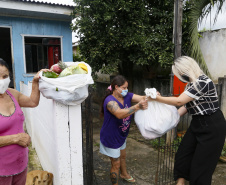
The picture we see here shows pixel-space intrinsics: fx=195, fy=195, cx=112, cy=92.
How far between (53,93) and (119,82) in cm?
96

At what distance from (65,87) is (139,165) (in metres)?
2.66

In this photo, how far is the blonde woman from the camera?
7.08 feet

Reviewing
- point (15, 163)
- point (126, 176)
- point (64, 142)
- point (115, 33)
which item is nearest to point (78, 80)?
point (64, 142)

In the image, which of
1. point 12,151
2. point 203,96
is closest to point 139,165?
point 203,96

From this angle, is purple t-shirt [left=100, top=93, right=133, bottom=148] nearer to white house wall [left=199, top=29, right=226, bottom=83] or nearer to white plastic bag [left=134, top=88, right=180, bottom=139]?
white plastic bag [left=134, top=88, right=180, bottom=139]

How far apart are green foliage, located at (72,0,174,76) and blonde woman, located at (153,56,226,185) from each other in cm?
289

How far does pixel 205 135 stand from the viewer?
224 cm

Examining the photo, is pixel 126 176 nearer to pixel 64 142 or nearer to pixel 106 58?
pixel 64 142

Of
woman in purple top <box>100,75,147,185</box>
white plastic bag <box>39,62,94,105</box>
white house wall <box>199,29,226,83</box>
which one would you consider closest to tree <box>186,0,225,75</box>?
white house wall <box>199,29,226,83</box>

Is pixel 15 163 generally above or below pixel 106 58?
below

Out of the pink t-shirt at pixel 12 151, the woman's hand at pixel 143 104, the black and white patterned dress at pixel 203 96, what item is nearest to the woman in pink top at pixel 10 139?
the pink t-shirt at pixel 12 151

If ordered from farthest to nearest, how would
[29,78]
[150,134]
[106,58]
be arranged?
1. [29,78]
2. [106,58]
3. [150,134]

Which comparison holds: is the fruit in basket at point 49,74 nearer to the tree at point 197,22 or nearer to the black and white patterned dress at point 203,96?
the black and white patterned dress at point 203,96

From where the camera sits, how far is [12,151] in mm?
1674
